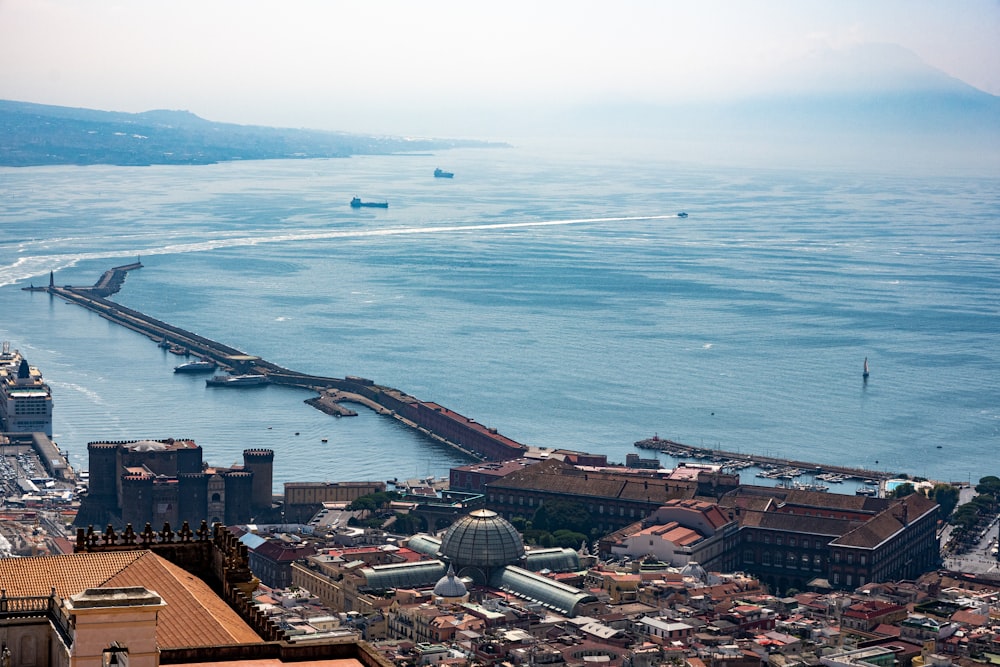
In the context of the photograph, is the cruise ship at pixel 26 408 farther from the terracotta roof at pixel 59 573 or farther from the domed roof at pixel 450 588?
the terracotta roof at pixel 59 573

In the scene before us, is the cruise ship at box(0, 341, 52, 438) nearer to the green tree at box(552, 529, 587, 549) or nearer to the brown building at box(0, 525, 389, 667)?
the green tree at box(552, 529, 587, 549)

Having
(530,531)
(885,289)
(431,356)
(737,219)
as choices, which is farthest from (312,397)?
(737,219)

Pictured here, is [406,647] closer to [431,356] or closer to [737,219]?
[431,356]

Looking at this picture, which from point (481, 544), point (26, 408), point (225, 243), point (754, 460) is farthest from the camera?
point (225, 243)

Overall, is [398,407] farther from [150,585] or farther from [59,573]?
[59,573]

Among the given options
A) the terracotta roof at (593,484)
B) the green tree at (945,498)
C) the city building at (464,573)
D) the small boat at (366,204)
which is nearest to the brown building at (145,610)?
the city building at (464,573)

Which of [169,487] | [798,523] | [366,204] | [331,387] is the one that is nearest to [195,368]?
[331,387]
